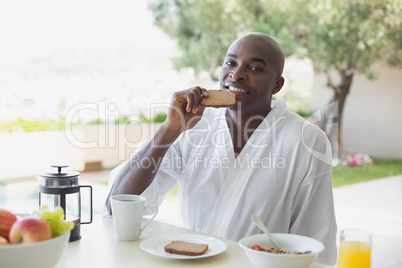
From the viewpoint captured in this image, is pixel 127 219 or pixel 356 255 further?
pixel 127 219

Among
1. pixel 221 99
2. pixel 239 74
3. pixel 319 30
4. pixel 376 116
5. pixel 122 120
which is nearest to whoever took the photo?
pixel 221 99

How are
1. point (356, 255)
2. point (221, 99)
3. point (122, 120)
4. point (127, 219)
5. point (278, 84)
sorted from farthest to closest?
point (122, 120)
point (278, 84)
point (221, 99)
point (127, 219)
point (356, 255)

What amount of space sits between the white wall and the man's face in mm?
8189

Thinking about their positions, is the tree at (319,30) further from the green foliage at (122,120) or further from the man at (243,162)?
the man at (243,162)

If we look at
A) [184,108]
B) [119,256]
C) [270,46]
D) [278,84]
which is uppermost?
[270,46]

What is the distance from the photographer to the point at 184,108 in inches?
73.7

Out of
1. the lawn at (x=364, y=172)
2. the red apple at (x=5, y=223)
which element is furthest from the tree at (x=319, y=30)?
the red apple at (x=5, y=223)

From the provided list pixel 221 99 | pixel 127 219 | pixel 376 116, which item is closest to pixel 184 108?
pixel 221 99

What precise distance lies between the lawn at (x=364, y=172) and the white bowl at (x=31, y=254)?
596 cm

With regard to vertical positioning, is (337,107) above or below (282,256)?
above

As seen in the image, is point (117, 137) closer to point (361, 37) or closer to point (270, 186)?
Result: point (361, 37)

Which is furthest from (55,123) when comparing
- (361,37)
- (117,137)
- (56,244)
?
(56,244)

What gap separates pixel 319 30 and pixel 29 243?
7.05 meters

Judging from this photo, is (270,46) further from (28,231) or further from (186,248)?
(28,231)
